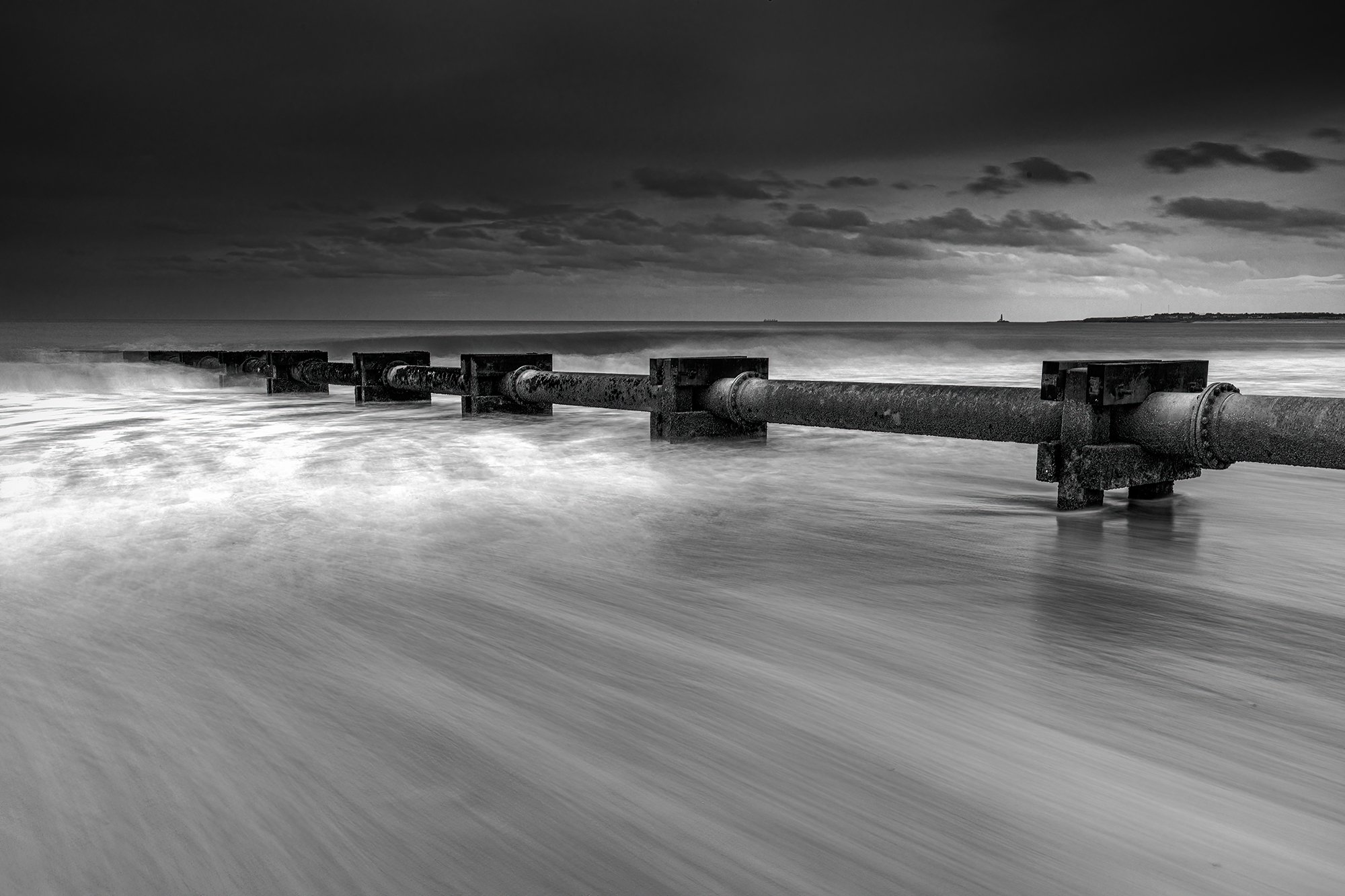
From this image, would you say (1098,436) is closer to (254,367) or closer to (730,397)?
(730,397)

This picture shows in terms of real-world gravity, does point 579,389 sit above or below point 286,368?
below

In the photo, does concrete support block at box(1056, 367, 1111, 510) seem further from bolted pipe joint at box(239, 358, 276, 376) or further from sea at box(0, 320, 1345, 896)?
bolted pipe joint at box(239, 358, 276, 376)

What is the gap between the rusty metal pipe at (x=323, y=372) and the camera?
991 cm

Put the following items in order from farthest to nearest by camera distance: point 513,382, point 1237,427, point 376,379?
point 376,379
point 513,382
point 1237,427

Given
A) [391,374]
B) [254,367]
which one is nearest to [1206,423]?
[391,374]

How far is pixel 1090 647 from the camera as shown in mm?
2068

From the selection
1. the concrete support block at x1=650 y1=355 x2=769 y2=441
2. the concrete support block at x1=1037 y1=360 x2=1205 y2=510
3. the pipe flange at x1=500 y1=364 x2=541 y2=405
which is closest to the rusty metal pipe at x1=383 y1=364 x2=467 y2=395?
the pipe flange at x1=500 y1=364 x2=541 y2=405

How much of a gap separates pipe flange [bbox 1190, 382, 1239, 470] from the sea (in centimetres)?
24

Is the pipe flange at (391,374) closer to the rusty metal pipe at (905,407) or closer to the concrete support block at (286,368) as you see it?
the concrete support block at (286,368)

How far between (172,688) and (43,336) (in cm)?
5390

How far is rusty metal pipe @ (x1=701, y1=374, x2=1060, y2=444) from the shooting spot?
3.87 meters

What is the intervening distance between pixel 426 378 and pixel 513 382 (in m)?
1.37

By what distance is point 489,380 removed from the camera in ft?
24.8

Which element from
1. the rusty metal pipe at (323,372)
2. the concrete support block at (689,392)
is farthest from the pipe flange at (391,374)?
the concrete support block at (689,392)
